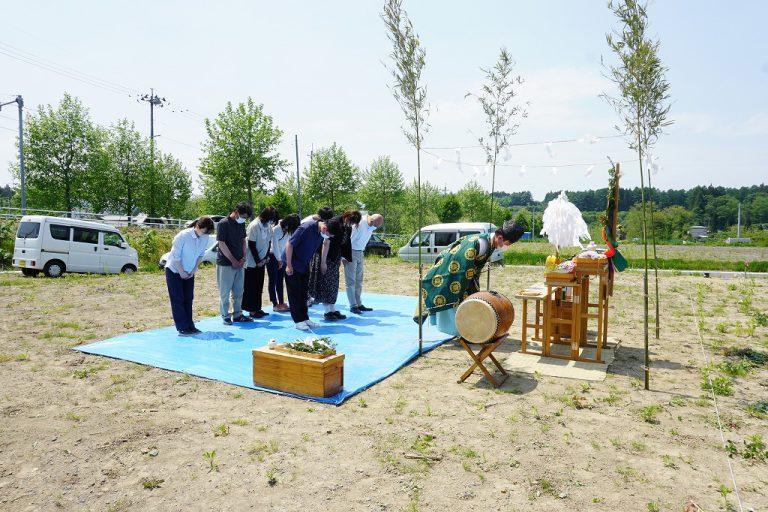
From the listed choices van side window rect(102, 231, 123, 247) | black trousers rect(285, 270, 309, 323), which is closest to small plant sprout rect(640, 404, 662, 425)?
black trousers rect(285, 270, 309, 323)

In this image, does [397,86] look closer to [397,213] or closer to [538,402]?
[538,402]

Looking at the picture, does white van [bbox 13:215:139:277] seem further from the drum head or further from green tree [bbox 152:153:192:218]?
green tree [bbox 152:153:192:218]

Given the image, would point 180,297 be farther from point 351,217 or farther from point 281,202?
point 281,202

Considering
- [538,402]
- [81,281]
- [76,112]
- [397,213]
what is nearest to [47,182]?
[76,112]

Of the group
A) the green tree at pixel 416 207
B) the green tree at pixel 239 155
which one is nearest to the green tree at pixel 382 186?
the green tree at pixel 416 207

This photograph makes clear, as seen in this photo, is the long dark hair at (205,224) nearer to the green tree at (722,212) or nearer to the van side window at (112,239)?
the van side window at (112,239)

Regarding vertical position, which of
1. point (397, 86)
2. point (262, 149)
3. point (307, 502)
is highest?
point (262, 149)

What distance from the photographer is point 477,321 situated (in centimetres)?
478

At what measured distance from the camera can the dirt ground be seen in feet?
9.91

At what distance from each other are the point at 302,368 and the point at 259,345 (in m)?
1.89

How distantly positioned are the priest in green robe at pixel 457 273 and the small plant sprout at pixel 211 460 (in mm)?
3397

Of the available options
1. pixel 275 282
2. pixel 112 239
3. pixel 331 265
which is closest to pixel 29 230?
pixel 112 239

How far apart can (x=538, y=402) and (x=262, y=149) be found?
27647 mm

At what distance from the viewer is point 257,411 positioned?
14.2 ft
